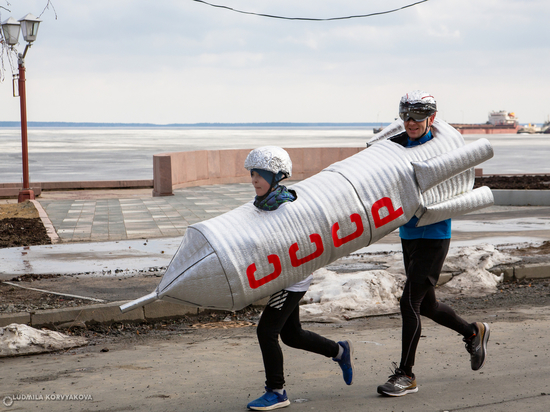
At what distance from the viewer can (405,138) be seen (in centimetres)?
417

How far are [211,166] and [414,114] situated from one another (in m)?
17.8

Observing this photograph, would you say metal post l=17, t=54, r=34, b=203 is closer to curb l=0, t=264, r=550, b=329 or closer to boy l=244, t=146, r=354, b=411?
curb l=0, t=264, r=550, b=329

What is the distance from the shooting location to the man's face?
4.01 m

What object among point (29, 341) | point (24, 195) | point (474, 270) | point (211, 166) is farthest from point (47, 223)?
point (211, 166)

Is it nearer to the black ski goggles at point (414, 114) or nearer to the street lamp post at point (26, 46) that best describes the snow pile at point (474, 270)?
→ the black ski goggles at point (414, 114)

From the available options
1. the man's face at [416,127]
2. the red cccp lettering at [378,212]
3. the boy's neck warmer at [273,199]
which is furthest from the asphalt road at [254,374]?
the man's face at [416,127]

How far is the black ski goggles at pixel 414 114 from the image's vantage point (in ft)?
13.0

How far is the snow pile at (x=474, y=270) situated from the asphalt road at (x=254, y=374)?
1.36 meters

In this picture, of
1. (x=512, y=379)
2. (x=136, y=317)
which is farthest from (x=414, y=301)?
(x=136, y=317)

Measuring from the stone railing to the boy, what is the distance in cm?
1429

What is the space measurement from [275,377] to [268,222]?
920mm

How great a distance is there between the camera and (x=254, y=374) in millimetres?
4559

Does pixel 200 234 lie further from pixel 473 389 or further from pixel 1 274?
pixel 1 274

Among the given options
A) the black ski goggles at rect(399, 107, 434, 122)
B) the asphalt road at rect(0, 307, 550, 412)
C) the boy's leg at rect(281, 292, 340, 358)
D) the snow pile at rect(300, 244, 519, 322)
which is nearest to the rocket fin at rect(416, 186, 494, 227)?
the black ski goggles at rect(399, 107, 434, 122)
